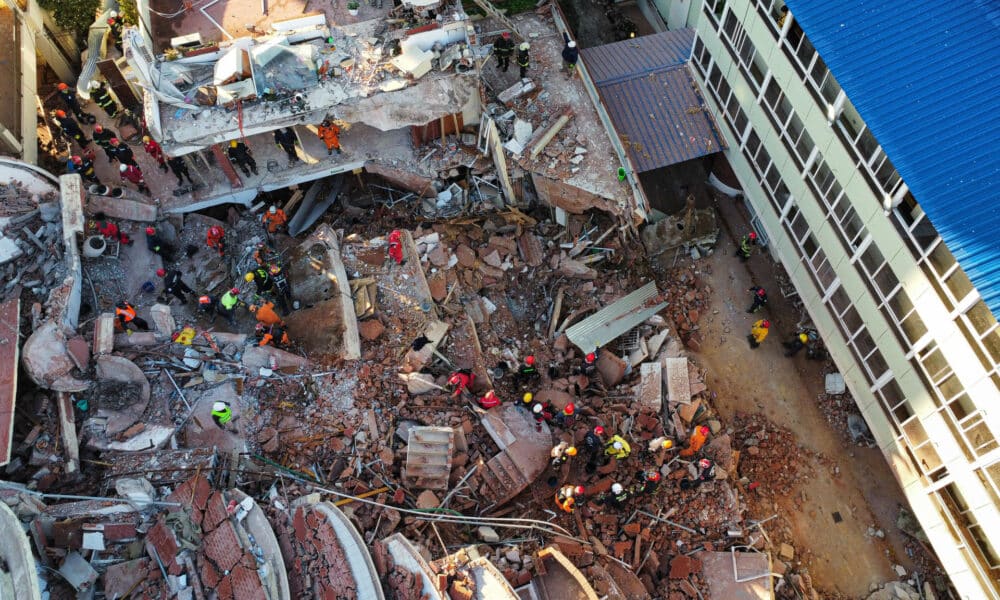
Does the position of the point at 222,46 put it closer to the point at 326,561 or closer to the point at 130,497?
the point at 130,497

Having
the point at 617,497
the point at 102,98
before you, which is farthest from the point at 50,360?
the point at 617,497

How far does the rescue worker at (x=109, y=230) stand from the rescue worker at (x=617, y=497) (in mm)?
14733

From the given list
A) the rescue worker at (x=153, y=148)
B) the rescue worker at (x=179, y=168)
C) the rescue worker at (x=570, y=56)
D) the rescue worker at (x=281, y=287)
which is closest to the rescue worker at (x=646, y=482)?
the rescue worker at (x=281, y=287)

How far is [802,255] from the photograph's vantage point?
695 inches

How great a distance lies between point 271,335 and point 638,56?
48.0 ft

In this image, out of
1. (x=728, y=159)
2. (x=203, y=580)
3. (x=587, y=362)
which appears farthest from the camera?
(x=728, y=159)

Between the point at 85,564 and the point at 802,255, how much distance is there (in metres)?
18.7

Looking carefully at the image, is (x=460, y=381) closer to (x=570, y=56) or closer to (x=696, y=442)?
(x=696, y=442)

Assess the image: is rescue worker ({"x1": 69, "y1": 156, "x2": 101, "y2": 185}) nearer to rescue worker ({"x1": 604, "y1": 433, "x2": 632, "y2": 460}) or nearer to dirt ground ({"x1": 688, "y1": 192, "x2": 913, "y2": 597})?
rescue worker ({"x1": 604, "y1": 433, "x2": 632, "y2": 460})

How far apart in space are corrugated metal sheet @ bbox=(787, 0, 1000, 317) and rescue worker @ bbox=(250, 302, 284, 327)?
14.4m

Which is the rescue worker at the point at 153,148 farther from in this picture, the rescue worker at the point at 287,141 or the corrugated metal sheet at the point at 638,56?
the corrugated metal sheet at the point at 638,56

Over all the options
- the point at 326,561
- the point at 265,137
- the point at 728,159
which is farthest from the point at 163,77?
the point at 728,159

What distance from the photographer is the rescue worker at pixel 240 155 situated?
18.9m

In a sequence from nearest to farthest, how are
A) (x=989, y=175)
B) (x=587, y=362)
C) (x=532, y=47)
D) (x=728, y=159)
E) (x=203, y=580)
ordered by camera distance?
(x=989, y=175) → (x=203, y=580) → (x=587, y=362) → (x=728, y=159) → (x=532, y=47)
